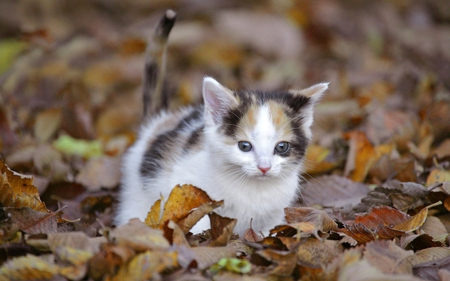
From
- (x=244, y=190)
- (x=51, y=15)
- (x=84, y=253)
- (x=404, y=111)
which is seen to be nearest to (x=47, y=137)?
(x=244, y=190)

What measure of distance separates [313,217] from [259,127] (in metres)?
0.56

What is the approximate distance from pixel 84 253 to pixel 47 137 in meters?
2.46

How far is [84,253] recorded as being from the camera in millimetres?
1952

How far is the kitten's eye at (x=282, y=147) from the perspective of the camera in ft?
8.86

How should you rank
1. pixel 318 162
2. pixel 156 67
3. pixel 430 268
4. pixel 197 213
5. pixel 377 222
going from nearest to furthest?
pixel 430 268 < pixel 197 213 < pixel 377 222 < pixel 318 162 < pixel 156 67

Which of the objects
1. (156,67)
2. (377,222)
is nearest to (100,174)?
(156,67)

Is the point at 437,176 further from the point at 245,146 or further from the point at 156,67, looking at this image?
the point at 156,67

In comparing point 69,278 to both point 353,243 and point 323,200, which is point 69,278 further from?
point 323,200

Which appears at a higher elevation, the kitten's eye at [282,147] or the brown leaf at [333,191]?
the kitten's eye at [282,147]

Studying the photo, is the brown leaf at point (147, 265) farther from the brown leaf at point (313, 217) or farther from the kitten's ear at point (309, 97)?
the kitten's ear at point (309, 97)

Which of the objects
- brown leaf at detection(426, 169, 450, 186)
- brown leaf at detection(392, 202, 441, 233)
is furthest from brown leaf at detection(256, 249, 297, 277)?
brown leaf at detection(426, 169, 450, 186)

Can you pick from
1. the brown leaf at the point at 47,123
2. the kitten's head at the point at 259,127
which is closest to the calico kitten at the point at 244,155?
the kitten's head at the point at 259,127

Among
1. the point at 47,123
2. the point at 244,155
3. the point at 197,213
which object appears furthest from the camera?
the point at 47,123

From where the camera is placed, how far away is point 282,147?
272 centimetres
